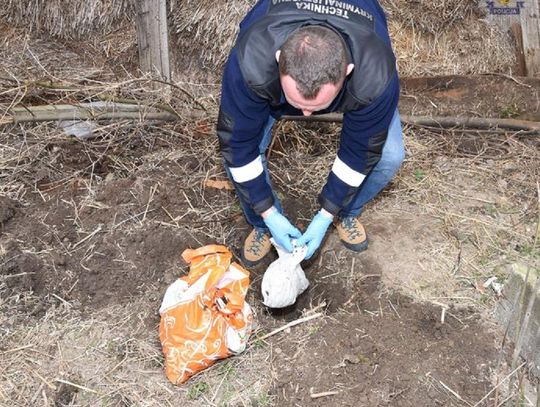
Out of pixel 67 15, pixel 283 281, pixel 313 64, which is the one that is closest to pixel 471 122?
pixel 283 281

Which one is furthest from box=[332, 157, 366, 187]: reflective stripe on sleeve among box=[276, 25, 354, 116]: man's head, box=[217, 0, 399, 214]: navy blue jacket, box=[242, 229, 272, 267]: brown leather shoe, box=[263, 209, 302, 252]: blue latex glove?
box=[242, 229, 272, 267]: brown leather shoe

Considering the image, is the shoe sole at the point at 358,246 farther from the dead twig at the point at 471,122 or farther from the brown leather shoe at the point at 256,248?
the dead twig at the point at 471,122

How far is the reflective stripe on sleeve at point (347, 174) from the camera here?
2.42 meters

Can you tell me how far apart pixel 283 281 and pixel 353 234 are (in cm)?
59

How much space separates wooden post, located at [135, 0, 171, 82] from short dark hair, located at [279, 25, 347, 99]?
6.83ft

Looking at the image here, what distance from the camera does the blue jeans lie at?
2.66m

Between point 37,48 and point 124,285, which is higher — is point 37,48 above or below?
above

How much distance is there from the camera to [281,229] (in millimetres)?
2561

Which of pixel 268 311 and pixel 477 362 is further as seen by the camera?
pixel 268 311

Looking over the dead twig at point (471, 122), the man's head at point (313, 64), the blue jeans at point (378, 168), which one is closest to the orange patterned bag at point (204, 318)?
the blue jeans at point (378, 168)

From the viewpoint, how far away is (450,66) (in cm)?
410

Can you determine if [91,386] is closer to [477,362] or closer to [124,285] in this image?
[124,285]

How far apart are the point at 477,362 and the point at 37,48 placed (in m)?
3.36

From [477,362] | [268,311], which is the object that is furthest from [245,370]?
[477,362]
